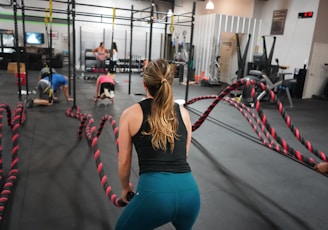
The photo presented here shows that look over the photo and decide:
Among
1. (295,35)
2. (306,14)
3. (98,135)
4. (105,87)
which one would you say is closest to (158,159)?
(98,135)

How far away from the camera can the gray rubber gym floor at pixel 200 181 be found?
2348 millimetres

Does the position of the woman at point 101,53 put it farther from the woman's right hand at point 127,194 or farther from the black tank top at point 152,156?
the black tank top at point 152,156

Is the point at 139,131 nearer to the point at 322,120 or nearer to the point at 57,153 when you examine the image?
the point at 57,153

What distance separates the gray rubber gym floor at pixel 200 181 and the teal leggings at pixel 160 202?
3.20 ft

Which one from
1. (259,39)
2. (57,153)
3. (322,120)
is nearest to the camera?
(57,153)

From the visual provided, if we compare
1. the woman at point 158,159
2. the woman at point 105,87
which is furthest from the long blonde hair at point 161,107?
the woman at point 105,87

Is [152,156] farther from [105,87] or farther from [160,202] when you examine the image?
[105,87]

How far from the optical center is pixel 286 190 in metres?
3.01

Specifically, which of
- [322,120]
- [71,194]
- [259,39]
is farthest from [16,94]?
[259,39]

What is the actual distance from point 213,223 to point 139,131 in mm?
1376

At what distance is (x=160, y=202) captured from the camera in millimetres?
1287

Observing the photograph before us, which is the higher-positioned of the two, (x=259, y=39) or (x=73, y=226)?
(x=259, y=39)

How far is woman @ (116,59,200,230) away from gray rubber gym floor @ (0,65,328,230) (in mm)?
995

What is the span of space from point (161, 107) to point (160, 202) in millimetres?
451
